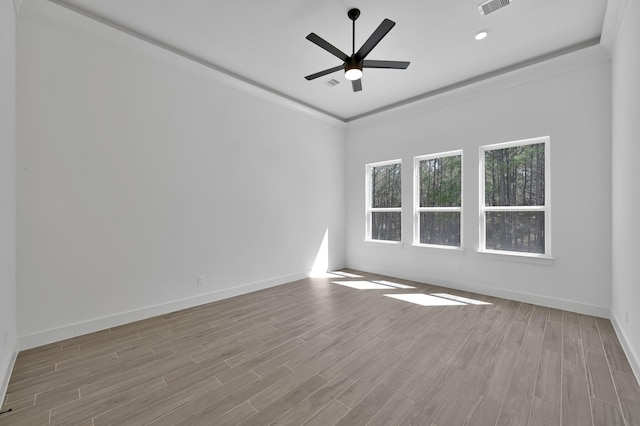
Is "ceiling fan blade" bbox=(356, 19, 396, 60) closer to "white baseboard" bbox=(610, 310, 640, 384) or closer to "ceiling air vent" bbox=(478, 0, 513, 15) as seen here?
"ceiling air vent" bbox=(478, 0, 513, 15)

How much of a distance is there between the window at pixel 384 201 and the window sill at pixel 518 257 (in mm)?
1587

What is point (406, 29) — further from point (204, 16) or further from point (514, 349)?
point (514, 349)

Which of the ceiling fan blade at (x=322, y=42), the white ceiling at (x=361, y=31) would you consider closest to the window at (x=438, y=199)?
the white ceiling at (x=361, y=31)

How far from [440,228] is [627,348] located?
2.61 metres

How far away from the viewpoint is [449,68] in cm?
378

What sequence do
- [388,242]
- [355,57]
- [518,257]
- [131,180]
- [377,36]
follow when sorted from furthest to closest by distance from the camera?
[388,242] < [518,257] < [131,180] < [355,57] < [377,36]

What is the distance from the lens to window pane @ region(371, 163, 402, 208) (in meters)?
5.39

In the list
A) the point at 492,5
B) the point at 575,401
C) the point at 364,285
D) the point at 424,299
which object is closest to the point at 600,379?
the point at 575,401

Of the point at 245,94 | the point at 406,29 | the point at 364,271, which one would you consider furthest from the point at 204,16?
the point at 364,271

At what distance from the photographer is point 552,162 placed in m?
3.58

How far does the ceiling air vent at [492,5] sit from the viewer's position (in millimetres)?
2572

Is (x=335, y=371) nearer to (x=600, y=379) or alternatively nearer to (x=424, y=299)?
(x=600, y=379)

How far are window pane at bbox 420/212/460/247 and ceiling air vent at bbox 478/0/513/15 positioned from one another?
9.25 ft

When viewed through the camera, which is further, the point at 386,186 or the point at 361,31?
the point at 386,186
